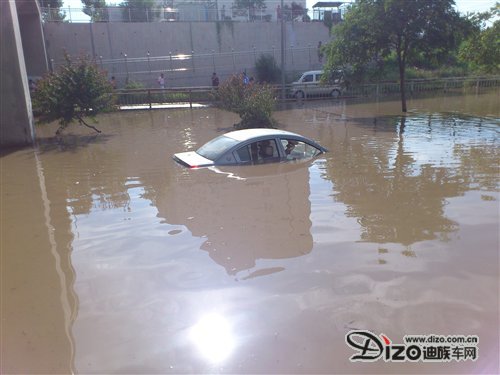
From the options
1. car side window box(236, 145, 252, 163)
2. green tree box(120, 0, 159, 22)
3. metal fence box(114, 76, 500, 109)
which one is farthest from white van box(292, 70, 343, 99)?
car side window box(236, 145, 252, 163)

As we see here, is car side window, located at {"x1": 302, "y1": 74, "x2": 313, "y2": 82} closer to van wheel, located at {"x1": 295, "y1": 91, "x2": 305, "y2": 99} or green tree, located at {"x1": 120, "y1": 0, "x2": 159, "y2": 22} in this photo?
van wheel, located at {"x1": 295, "y1": 91, "x2": 305, "y2": 99}

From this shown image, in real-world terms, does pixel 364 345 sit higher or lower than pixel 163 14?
lower

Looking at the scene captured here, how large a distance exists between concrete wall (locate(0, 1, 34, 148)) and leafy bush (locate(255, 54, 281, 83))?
24.2 m

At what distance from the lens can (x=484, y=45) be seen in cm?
1991

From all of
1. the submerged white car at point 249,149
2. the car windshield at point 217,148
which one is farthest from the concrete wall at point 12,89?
the car windshield at point 217,148

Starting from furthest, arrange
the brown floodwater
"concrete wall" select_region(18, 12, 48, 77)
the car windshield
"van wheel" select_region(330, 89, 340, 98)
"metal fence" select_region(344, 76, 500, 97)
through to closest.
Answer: "metal fence" select_region(344, 76, 500, 97)
"van wheel" select_region(330, 89, 340, 98)
"concrete wall" select_region(18, 12, 48, 77)
the car windshield
the brown floodwater

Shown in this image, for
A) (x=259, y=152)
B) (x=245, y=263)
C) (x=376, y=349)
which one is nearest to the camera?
(x=376, y=349)

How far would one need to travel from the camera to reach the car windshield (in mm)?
10296

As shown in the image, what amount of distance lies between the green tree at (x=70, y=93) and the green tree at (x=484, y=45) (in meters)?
15.8

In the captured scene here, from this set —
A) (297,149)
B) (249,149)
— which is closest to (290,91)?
(297,149)

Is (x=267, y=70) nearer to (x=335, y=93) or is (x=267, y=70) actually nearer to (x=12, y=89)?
(x=335, y=93)

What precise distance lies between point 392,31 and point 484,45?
3.94 meters

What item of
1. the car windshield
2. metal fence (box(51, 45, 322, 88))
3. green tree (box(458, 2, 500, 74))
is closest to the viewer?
the car windshield

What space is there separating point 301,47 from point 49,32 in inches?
821
